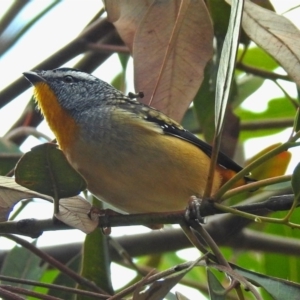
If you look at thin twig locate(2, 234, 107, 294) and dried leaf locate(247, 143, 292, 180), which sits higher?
dried leaf locate(247, 143, 292, 180)

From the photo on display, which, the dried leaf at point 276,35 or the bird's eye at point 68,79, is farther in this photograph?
the bird's eye at point 68,79

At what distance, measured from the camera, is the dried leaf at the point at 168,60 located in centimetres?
287

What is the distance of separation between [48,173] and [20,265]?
45.7 inches

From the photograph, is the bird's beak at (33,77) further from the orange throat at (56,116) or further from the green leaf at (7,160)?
the green leaf at (7,160)

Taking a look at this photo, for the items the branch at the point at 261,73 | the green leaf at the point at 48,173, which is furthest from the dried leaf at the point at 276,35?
the branch at the point at 261,73

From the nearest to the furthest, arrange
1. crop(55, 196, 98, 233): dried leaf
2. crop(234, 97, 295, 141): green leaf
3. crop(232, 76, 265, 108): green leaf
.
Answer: crop(55, 196, 98, 233): dried leaf, crop(232, 76, 265, 108): green leaf, crop(234, 97, 295, 141): green leaf

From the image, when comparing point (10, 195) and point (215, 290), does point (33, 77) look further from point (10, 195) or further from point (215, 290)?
point (215, 290)

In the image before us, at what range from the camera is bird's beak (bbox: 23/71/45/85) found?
11.1 ft

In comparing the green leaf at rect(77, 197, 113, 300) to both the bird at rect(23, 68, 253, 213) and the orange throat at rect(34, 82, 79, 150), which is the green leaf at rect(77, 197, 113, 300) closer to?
the bird at rect(23, 68, 253, 213)

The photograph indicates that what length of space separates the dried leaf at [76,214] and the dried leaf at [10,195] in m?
0.09

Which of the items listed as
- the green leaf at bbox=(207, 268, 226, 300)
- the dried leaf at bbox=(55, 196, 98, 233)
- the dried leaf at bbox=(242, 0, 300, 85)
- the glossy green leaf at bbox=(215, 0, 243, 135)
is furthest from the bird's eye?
the green leaf at bbox=(207, 268, 226, 300)

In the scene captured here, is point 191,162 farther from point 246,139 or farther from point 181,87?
point 246,139

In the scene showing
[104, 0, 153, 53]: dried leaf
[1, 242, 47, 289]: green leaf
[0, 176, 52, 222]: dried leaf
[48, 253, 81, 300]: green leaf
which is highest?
[104, 0, 153, 53]: dried leaf

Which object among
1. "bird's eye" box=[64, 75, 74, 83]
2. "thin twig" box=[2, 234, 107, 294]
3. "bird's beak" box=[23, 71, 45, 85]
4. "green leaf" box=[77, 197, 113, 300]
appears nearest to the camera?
"thin twig" box=[2, 234, 107, 294]
